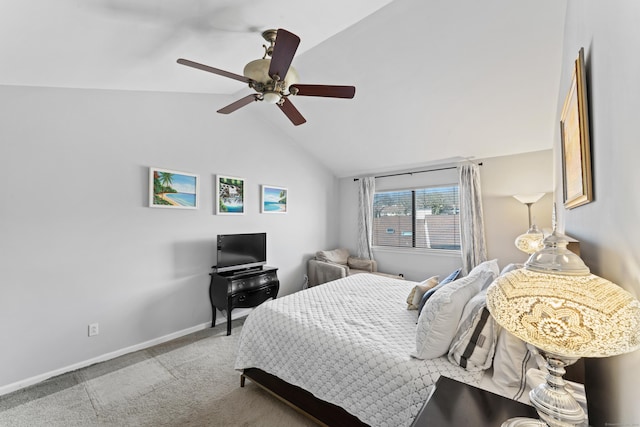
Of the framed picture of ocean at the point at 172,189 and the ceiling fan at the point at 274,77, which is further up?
the ceiling fan at the point at 274,77

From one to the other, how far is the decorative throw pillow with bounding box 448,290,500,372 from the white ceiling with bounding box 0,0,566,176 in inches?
85.0

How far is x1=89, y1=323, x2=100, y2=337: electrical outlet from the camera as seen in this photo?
2598 millimetres

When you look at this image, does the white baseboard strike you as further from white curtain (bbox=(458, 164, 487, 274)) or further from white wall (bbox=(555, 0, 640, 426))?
white curtain (bbox=(458, 164, 487, 274))

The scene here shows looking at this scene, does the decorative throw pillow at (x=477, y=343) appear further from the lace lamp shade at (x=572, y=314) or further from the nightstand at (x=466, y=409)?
the lace lamp shade at (x=572, y=314)

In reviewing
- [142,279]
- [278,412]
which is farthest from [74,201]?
[278,412]

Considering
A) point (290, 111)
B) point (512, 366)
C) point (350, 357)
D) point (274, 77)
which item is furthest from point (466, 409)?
point (290, 111)

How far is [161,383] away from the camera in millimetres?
2311

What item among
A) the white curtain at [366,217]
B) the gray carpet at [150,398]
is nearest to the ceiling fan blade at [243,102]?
the gray carpet at [150,398]

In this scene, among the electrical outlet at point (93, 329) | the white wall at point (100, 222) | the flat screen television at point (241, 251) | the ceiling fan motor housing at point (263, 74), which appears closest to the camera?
the ceiling fan motor housing at point (263, 74)

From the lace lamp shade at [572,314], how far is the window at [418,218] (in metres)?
3.99

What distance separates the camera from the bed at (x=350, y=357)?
1.45 meters

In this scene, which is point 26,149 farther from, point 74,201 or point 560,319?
point 560,319

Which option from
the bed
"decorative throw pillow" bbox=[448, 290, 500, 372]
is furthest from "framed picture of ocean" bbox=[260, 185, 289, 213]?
"decorative throw pillow" bbox=[448, 290, 500, 372]

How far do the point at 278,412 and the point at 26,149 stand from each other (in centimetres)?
295
